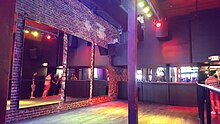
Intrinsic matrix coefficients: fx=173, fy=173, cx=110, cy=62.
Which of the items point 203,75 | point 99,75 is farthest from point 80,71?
point 203,75

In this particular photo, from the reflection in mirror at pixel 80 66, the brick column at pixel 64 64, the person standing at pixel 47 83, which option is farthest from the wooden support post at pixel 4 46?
the reflection in mirror at pixel 80 66

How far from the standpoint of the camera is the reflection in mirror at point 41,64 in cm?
504

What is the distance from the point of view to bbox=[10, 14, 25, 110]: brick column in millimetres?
4281

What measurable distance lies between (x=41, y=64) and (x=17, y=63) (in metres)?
2.05

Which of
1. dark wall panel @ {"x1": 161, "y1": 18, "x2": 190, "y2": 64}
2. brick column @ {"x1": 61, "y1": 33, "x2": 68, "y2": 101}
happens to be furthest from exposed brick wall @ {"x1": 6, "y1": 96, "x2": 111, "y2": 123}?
dark wall panel @ {"x1": 161, "y1": 18, "x2": 190, "y2": 64}

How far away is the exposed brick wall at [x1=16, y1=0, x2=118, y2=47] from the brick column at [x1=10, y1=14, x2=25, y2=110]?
34 cm

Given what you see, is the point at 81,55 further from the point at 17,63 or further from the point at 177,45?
the point at 177,45

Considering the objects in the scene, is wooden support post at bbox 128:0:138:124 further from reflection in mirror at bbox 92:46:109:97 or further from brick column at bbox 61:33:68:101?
reflection in mirror at bbox 92:46:109:97

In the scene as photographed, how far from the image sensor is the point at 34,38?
5.38 m

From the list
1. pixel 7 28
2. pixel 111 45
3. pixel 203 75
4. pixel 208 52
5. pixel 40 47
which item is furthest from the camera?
pixel 111 45

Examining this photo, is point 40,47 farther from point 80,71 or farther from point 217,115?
point 217,115

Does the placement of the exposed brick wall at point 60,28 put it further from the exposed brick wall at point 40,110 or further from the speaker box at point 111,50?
the speaker box at point 111,50

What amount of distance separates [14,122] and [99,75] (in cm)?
Result: 509

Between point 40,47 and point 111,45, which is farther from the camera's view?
point 111,45
